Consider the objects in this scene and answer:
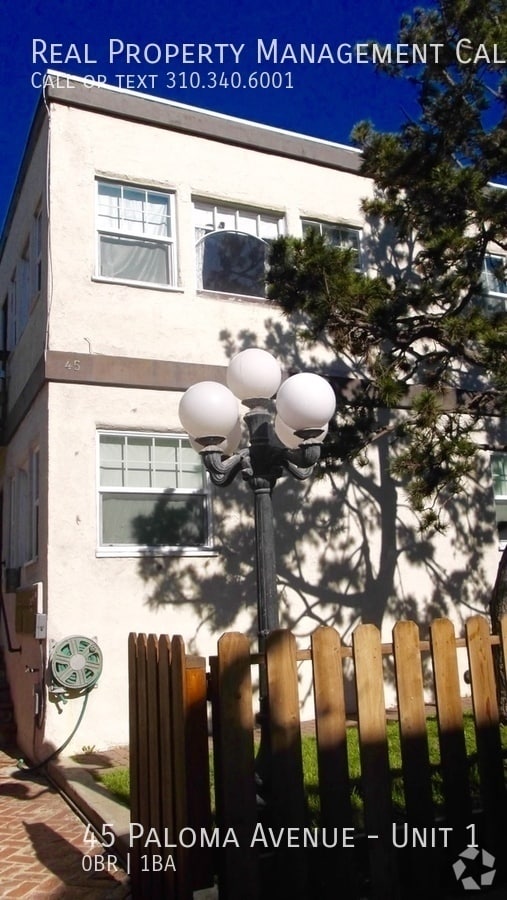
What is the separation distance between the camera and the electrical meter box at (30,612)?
7.47 meters

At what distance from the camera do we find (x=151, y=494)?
8.33m

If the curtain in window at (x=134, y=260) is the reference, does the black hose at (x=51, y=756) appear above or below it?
below

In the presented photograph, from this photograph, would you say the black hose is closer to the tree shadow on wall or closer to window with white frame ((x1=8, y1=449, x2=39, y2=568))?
the tree shadow on wall

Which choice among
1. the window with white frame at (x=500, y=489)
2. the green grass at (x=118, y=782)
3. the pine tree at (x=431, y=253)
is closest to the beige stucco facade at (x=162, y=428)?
the window with white frame at (x=500, y=489)

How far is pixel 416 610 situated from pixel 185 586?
3161mm

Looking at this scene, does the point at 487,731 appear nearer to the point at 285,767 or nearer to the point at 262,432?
the point at 285,767

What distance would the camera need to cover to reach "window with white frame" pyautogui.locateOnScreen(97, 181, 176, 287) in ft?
28.9

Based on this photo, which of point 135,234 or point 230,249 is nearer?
point 135,234

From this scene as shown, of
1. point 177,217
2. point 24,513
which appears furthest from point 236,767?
point 177,217

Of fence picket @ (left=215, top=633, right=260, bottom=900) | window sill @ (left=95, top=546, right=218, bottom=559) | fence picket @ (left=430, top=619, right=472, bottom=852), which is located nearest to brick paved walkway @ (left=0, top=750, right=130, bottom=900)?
fence picket @ (left=215, top=633, right=260, bottom=900)

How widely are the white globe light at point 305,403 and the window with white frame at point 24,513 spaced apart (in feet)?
15.8

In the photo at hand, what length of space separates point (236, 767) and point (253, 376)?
2.46m

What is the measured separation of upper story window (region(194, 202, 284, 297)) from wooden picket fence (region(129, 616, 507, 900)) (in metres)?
6.35

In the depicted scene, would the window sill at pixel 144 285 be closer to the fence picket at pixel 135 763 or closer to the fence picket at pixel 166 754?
the fence picket at pixel 135 763
